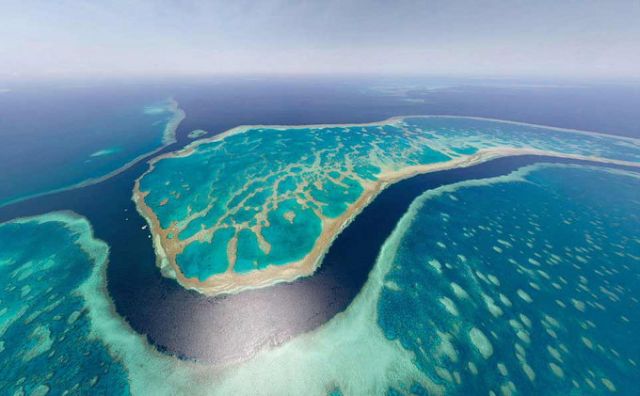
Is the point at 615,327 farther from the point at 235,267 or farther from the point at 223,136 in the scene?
the point at 223,136

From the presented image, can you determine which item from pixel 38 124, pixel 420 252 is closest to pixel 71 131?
pixel 38 124

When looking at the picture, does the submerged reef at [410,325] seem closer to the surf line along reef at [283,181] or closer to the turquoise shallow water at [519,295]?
the turquoise shallow water at [519,295]

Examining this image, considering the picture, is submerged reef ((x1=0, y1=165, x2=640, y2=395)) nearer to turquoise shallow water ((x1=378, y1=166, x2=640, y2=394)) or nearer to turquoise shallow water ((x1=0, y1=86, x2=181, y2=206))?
turquoise shallow water ((x1=378, y1=166, x2=640, y2=394))

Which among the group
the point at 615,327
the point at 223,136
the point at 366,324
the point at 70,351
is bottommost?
the point at 70,351

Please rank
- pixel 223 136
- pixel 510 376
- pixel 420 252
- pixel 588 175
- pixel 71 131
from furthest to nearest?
pixel 71 131
pixel 223 136
pixel 588 175
pixel 420 252
pixel 510 376

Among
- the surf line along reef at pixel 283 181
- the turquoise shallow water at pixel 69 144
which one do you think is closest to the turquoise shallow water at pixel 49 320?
the surf line along reef at pixel 283 181

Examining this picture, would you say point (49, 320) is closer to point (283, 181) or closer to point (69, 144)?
point (283, 181)

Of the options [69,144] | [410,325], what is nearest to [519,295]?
[410,325]

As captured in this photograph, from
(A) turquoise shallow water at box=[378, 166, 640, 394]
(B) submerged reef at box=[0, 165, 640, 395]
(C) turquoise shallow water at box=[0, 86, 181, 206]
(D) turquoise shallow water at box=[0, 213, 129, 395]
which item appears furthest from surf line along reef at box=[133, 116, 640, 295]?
(C) turquoise shallow water at box=[0, 86, 181, 206]
